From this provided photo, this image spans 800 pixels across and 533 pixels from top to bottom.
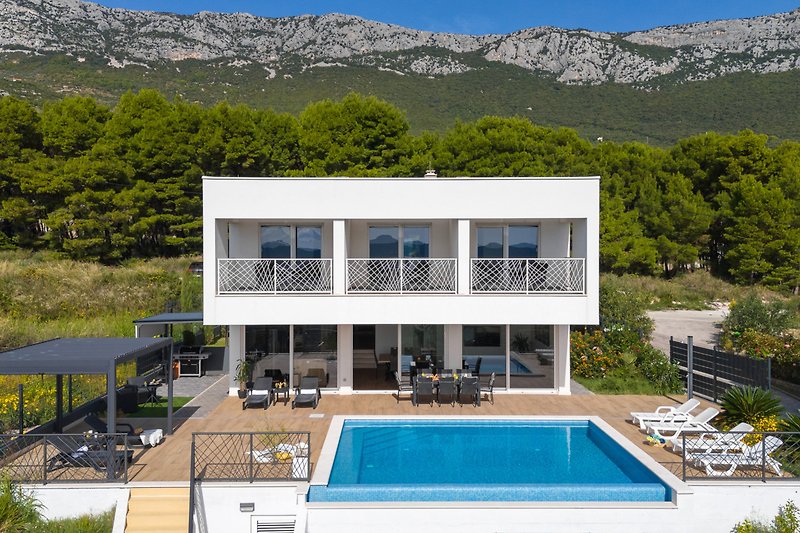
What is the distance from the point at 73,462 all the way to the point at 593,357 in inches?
577

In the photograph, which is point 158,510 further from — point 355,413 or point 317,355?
point 317,355

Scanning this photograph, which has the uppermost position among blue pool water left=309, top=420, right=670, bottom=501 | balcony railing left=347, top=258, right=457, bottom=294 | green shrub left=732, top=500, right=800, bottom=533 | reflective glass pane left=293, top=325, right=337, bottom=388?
balcony railing left=347, top=258, right=457, bottom=294

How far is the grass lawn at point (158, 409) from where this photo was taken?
14.4 m

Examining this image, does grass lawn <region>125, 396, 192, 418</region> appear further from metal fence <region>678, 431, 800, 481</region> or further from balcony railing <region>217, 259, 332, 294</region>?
metal fence <region>678, 431, 800, 481</region>

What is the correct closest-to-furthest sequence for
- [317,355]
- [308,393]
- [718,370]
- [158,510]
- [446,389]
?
1. [158,510]
2. [446,389]
3. [718,370]
4. [308,393]
5. [317,355]

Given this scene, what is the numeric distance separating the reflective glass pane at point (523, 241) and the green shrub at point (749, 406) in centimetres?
661

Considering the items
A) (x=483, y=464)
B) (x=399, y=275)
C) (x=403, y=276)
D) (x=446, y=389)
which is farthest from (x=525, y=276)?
(x=483, y=464)

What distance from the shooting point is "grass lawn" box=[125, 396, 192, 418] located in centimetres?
1440

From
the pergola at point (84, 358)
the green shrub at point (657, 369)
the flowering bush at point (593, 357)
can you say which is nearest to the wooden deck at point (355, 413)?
the green shrub at point (657, 369)

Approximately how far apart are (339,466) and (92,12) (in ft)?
298

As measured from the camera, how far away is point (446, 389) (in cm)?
1483

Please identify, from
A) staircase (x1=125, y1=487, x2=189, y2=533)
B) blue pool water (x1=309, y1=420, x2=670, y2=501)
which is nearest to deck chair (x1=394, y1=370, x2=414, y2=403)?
blue pool water (x1=309, y1=420, x2=670, y2=501)

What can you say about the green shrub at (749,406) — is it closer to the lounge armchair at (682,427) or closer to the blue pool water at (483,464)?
the lounge armchair at (682,427)

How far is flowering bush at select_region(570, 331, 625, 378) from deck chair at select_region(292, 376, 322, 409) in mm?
8456
